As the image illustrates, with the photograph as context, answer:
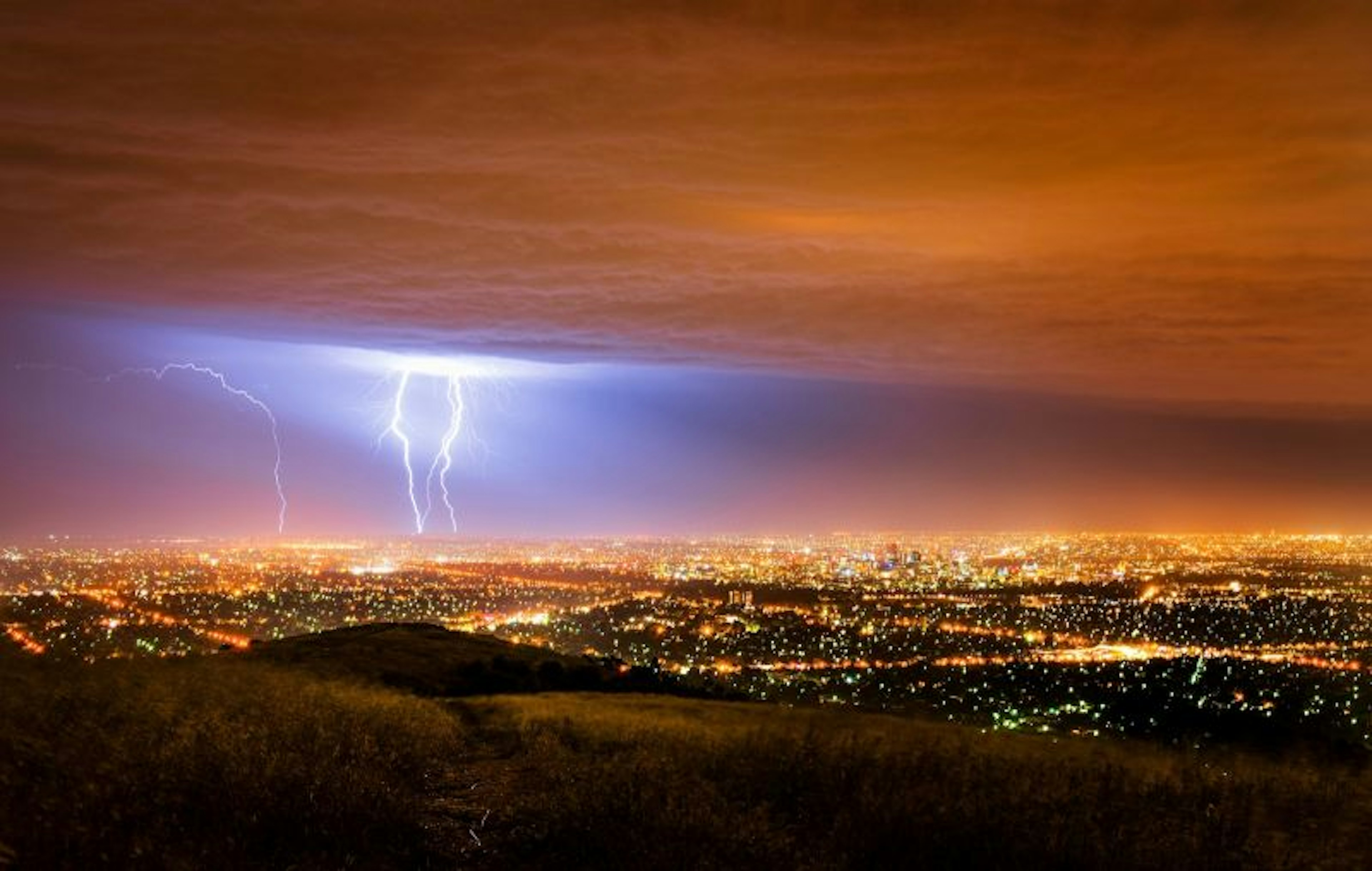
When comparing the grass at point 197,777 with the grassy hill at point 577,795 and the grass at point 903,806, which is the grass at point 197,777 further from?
the grass at point 903,806

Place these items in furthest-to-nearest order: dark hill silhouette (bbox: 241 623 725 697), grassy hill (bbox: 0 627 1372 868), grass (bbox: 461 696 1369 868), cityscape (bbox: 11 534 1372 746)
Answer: cityscape (bbox: 11 534 1372 746), dark hill silhouette (bbox: 241 623 725 697), grass (bbox: 461 696 1369 868), grassy hill (bbox: 0 627 1372 868)

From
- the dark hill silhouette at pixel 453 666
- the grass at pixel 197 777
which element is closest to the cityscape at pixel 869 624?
the dark hill silhouette at pixel 453 666

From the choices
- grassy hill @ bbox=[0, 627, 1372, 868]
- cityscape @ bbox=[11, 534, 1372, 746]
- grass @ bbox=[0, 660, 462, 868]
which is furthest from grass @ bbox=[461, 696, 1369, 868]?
cityscape @ bbox=[11, 534, 1372, 746]

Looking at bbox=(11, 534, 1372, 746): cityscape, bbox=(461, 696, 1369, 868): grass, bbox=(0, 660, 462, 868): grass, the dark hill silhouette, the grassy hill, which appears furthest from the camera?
bbox=(11, 534, 1372, 746): cityscape

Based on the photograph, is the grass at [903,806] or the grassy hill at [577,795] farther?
the grass at [903,806]

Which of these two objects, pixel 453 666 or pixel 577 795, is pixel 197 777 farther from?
pixel 453 666

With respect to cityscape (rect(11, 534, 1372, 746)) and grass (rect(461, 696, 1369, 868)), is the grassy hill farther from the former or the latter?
cityscape (rect(11, 534, 1372, 746))

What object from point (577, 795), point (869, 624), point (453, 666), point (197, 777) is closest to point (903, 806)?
point (577, 795)
